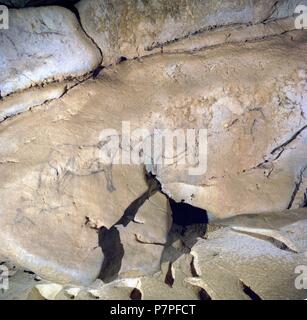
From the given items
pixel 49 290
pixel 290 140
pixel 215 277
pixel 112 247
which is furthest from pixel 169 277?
pixel 290 140

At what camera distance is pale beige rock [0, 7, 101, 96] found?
7.77ft

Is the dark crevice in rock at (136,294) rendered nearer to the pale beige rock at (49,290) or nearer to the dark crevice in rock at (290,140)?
the pale beige rock at (49,290)

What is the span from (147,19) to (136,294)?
6.41ft

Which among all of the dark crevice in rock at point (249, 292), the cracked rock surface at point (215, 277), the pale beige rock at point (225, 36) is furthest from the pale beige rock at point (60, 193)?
the dark crevice in rock at point (249, 292)

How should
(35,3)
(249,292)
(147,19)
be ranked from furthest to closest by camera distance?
(147,19), (35,3), (249,292)

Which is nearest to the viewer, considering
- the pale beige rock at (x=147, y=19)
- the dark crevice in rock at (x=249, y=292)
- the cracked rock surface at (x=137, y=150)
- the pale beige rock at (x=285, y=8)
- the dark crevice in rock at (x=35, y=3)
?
the dark crevice in rock at (x=249, y=292)
